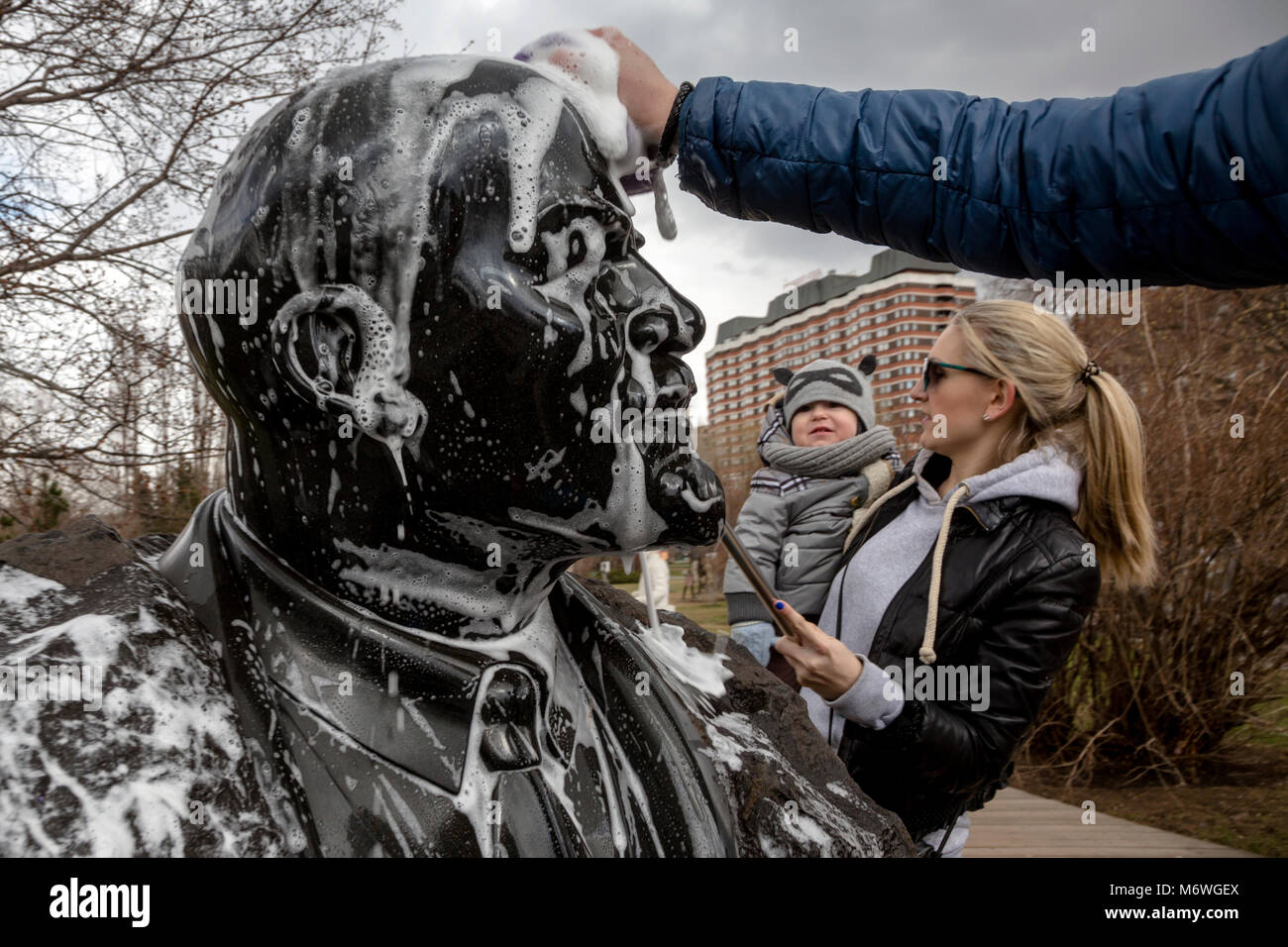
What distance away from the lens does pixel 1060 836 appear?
4.28 m

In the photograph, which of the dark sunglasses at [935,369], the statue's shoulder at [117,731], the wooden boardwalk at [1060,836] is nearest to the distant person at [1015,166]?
the dark sunglasses at [935,369]

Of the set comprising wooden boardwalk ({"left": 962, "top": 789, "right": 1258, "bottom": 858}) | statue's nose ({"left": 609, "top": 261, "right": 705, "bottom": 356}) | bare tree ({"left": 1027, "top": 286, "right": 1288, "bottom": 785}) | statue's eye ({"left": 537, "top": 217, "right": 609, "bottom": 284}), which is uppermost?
statue's eye ({"left": 537, "top": 217, "right": 609, "bottom": 284})

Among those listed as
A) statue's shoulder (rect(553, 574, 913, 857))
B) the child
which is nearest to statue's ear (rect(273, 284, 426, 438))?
statue's shoulder (rect(553, 574, 913, 857))

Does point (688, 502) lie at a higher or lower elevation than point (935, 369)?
lower

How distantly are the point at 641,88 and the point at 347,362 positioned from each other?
0.52 metres

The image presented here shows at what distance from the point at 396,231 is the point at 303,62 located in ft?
18.6

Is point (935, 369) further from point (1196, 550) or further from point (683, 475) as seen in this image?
point (1196, 550)

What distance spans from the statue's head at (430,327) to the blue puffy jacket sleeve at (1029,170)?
0.31 meters

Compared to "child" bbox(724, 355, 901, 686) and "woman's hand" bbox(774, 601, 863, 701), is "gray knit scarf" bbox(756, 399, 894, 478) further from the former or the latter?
"woman's hand" bbox(774, 601, 863, 701)

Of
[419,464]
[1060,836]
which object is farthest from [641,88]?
[1060,836]

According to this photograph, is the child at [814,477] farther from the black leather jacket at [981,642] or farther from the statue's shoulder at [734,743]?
the statue's shoulder at [734,743]

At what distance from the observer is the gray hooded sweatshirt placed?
6.02 feet

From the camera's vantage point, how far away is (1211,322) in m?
5.16
